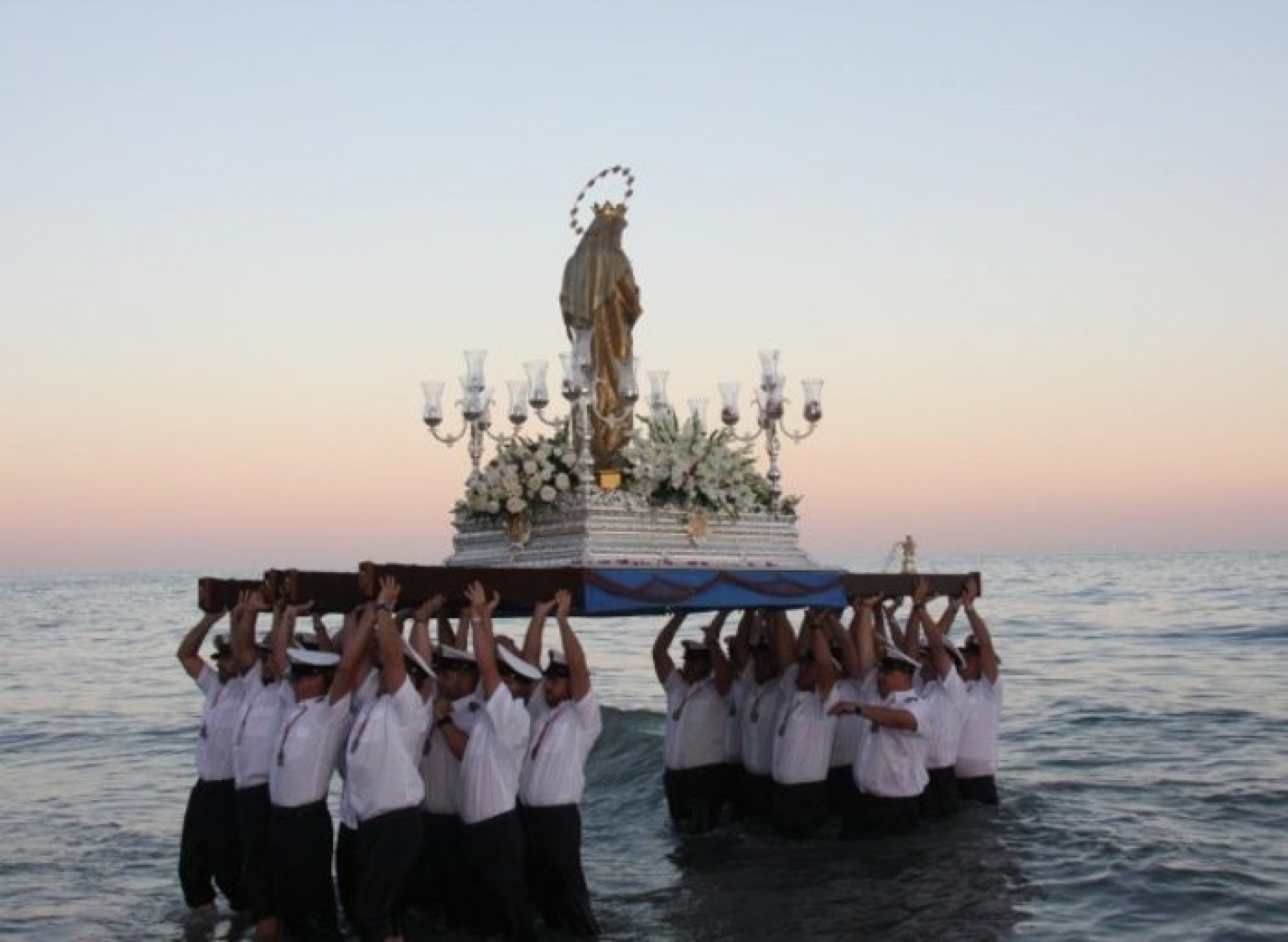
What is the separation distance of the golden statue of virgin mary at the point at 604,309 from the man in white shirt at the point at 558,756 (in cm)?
259

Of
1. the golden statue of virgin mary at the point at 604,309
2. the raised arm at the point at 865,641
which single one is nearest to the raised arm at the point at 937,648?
the raised arm at the point at 865,641

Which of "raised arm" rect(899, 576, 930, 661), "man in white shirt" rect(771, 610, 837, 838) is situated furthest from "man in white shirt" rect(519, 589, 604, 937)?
"raised arm" rect(899, 576, 930, 661)

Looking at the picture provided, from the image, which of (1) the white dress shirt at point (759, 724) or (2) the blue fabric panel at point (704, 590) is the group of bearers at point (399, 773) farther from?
(1) the white dress shirt at point (759, 724)

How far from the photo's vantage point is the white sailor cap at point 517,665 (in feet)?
30.3

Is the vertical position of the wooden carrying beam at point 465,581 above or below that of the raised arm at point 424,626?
above

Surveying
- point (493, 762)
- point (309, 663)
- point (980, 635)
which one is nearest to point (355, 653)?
point (309, 663)

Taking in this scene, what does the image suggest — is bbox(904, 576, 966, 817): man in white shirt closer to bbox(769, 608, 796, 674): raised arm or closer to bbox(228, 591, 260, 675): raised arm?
bbox(769, 608, 796, 674): raised arm

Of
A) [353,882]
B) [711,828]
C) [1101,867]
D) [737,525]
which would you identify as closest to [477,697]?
[353,882]

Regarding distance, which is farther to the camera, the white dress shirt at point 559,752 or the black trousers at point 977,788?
the black trousers at point 977,788

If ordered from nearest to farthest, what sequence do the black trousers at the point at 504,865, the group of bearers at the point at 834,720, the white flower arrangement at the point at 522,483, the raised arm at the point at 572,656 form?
the black trousers at the point at 504,865 → the raised arm at the point at 572,656 → the white flower arrangement at the point at 522,483 → the group of bearers at the point at 834,720

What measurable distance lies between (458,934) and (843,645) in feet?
13.1

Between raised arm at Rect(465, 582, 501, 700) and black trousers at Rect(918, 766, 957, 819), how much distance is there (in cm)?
534

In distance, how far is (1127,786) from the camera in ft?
A: 55.1

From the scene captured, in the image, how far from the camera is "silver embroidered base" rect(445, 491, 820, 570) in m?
10.1
